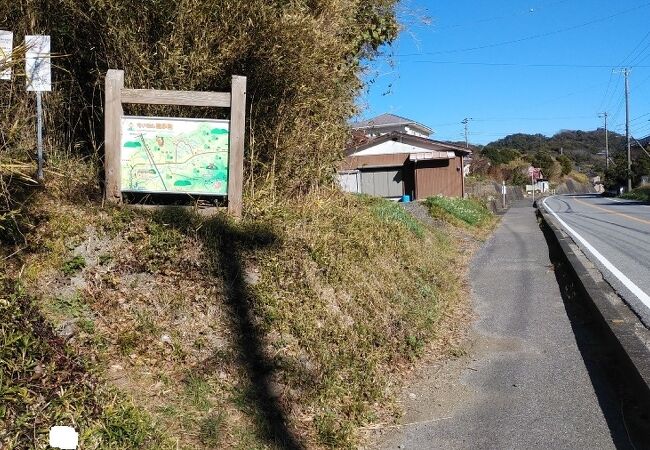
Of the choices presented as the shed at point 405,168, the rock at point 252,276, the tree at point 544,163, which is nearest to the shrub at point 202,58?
the rock at point 252,276

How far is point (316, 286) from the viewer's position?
5355mm

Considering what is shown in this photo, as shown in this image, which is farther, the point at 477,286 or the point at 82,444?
the point at 477,286

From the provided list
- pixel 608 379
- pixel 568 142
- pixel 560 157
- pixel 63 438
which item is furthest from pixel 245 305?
pixel 568 142

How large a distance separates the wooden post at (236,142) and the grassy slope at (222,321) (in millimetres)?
221

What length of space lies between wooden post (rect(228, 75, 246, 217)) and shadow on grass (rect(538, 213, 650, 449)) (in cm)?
346

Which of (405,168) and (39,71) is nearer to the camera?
(39,71)

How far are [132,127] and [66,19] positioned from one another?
128cm

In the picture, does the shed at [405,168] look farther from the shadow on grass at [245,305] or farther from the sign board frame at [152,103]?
the shadow on grass at [245,305]

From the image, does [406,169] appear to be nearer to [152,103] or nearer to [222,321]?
[152,103]

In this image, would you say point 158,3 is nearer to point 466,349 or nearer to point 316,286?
point 316,286

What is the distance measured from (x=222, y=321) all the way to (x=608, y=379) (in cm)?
323

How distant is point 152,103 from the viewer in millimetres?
5480

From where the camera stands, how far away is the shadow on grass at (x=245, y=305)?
3.78 metres

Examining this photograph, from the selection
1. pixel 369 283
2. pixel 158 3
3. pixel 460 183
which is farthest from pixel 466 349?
pixel 460 183
